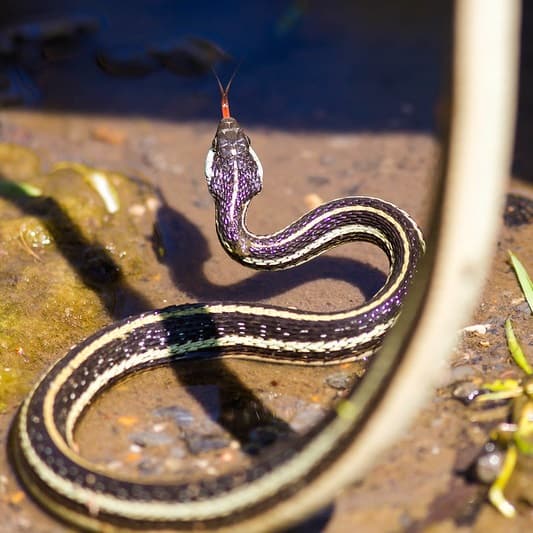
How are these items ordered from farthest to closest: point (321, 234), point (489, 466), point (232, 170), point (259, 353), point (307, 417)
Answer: point (321, 234) → point (232, 170) → point (259, 353) → point (307, 417) → point (489, 466)

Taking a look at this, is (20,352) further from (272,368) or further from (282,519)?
(282,519)

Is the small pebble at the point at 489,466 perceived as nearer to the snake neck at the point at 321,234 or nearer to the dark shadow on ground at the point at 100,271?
the dark shadow on ground at the point at 100,271

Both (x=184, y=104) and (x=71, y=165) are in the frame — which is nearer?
(x=71, y=165)

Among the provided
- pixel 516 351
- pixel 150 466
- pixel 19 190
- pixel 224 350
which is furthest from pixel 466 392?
pixel 19 190

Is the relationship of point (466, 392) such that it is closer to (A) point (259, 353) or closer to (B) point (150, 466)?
(A) point (259, 353)

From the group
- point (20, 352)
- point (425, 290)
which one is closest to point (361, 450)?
point (425, 290)

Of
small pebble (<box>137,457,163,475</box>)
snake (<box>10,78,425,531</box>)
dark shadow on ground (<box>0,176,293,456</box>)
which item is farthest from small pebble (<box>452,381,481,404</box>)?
small pebble (<box>137,457,163,475</box>)
